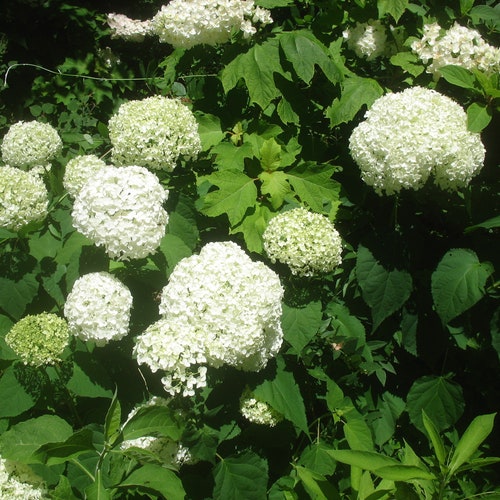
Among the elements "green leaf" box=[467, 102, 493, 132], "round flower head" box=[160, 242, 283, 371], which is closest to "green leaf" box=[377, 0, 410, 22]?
"green leaf" box=[467, 102, 493, 132]

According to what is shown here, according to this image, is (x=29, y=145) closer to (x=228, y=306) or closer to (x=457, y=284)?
(x=228, y=306)

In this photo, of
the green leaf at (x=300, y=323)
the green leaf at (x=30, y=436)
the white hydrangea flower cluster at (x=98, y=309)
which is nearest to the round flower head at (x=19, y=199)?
the white hydrangea flower cluster at (x=98, y=309)

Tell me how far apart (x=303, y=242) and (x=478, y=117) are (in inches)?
41.5

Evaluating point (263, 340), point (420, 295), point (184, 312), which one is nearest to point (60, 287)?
point (184, 312)

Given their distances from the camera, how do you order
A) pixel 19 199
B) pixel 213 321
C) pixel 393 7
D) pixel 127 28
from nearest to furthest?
pixel 213 321 → pixel 19 199 → pixel 393 7 → pixel 127 28

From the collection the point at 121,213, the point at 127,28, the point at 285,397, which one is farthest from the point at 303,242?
the point at 127,28

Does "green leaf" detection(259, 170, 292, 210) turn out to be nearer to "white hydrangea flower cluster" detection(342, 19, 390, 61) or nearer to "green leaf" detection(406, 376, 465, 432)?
"white hydrangea flower cluster" detection(342, 19, 390, 61)

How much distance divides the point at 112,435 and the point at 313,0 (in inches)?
119

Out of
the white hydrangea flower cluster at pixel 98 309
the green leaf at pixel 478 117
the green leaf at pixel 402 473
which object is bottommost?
Answer: the white hydrangea flower cluster at pixel 98 309

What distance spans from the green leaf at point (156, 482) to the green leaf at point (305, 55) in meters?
1.90

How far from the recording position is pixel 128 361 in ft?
8.46

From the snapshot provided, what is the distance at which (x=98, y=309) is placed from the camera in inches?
82.9

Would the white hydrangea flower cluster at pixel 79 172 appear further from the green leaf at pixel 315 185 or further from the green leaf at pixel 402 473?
the green leaf at pixel 402 473

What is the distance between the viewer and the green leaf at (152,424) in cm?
183
